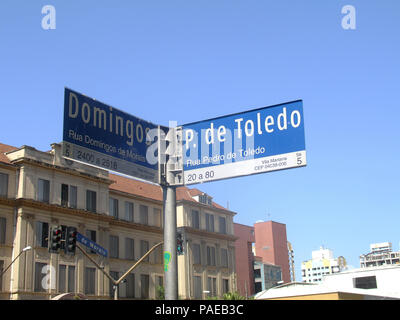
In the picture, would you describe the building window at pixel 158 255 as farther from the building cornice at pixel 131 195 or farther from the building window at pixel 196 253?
the building cornice at pixel 131 195

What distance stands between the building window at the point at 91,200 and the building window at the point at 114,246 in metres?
5.05

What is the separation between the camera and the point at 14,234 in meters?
46.9

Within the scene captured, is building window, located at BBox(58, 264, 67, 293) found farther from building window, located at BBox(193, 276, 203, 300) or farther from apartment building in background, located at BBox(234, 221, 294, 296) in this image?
apartment building in background, located at BBox(234, 221, 294, 296)

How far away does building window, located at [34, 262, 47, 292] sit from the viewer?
4647 cm

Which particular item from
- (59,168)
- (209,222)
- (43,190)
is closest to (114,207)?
(59,168)

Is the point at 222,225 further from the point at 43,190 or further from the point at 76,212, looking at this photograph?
the point at 43,190

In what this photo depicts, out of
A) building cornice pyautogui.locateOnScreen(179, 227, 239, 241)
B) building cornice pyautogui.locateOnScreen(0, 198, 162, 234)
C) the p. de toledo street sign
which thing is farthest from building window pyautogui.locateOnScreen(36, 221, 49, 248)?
the p. de toledo street sign

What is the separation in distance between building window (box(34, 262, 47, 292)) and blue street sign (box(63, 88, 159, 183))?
4076 centimetres

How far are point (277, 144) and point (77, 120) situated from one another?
3.17 m

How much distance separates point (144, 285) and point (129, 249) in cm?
436

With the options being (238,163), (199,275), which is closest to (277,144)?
(238,163)
